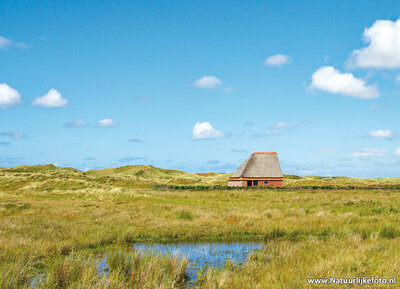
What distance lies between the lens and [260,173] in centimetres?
5747

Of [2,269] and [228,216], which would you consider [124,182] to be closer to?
[228,216]

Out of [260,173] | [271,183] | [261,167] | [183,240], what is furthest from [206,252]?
[261,167]

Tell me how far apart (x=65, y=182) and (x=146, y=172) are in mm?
68358

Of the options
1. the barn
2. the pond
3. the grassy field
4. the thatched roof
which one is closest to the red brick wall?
the barn

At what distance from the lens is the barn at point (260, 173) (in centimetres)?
5700

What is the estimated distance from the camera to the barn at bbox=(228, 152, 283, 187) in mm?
57000

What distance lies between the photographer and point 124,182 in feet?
197

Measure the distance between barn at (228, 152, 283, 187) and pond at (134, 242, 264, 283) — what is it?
43.1 metres

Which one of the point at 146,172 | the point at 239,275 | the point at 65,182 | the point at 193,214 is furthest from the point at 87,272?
the point at 146,172

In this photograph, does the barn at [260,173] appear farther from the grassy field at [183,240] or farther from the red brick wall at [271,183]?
the grassy field at [183,240]

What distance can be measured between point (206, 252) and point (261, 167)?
152 feet

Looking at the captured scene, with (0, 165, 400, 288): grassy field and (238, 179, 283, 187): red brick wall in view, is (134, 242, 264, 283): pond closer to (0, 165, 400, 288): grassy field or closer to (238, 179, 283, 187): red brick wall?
(0, 165, 400, 288): grassy field

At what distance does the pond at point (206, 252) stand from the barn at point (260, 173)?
43.1 metres

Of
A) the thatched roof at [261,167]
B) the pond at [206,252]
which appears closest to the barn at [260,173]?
the thatched roof at [261,167]
